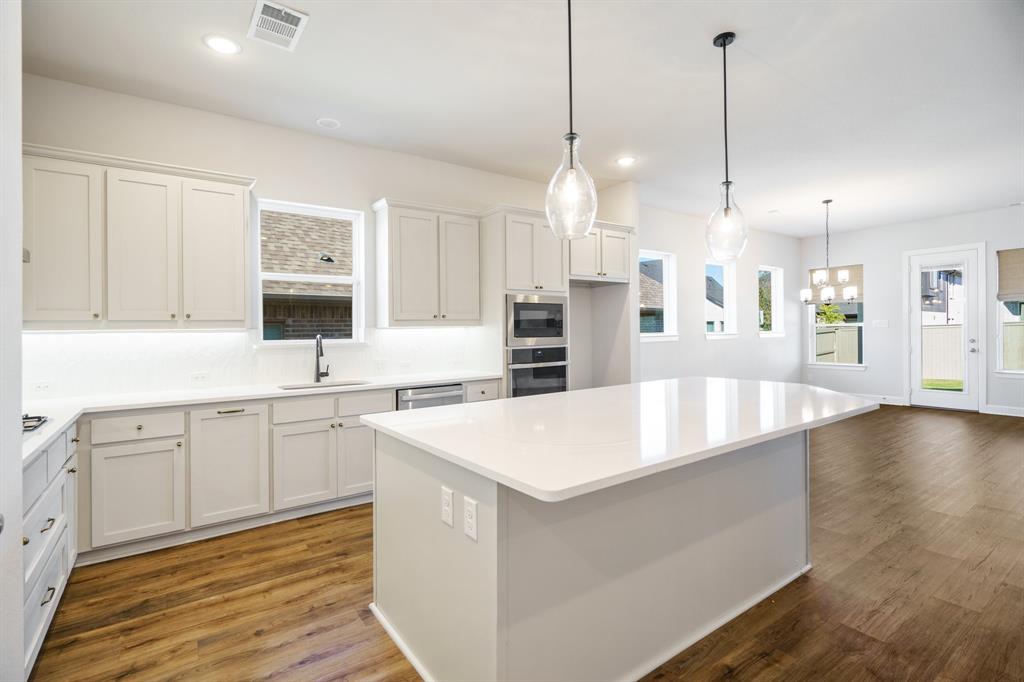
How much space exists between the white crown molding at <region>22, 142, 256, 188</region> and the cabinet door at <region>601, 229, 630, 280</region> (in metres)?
3.22

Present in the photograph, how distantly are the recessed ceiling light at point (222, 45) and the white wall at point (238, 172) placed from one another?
3.08 ft

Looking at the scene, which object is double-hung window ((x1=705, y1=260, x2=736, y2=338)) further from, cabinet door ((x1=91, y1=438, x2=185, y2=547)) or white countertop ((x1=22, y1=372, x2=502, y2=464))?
cabinet door ((x1=91, y1=438, x2=185, y2=547))

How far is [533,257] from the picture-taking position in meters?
4.43

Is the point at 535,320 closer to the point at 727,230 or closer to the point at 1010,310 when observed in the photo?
the point at 727,230

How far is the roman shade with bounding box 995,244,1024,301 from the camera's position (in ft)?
21.6

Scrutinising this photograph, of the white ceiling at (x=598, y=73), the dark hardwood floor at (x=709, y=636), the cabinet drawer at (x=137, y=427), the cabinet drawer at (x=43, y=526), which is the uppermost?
the white ceiling at (x=598, y=73)

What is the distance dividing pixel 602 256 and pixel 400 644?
393 centimetres

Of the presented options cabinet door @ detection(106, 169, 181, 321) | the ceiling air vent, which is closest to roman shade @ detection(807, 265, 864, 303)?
the ceiling air vent

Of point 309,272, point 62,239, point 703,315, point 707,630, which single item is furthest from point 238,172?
point 703,315

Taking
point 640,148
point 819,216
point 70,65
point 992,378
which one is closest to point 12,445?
point 70,65

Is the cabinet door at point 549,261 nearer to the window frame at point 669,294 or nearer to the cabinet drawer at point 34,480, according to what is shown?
the window frame at point 669,294

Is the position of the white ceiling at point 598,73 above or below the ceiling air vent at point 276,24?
above

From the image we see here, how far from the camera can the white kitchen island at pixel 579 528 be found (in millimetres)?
1480

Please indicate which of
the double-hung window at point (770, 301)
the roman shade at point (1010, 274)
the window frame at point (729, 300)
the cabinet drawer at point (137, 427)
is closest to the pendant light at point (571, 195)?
the cabinet drawer at point (137, 427)
